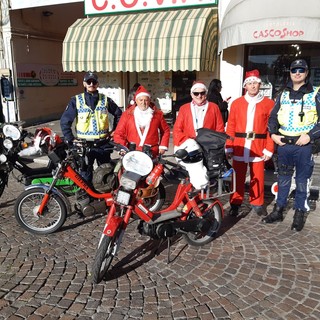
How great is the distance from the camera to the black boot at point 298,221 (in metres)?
4.00

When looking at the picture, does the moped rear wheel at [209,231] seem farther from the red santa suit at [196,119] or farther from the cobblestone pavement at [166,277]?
the red santa suit at [196,119]

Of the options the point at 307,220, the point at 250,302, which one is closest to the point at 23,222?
the point at 250,302

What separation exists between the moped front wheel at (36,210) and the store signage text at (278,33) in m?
5.64

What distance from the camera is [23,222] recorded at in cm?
→ 388

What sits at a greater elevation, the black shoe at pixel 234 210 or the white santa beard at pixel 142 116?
the white santa beard at pixel 142 116

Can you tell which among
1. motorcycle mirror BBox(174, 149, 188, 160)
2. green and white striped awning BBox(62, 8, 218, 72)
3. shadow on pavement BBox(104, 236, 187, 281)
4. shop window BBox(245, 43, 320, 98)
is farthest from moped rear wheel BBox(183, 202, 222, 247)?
shop window BBox(245, 43, 320, 98)

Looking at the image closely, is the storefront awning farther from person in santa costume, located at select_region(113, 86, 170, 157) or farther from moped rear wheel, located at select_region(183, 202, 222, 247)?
moped rear wheel, located at select_region(183, 202, 222, 247)

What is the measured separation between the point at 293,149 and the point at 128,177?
2.10 meters

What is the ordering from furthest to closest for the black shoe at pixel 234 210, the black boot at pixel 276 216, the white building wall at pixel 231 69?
1. the white building wall at pixel 231 69
2. the black shoe at pixel 234 210
3. the black boot at pixel 276 216

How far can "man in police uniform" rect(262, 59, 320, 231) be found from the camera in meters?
3.64

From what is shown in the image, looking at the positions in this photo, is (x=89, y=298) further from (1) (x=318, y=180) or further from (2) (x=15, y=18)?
(2) (x=15, y=18)

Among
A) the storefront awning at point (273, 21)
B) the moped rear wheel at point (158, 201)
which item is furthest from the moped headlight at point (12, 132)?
the storefront awning at point (273, 21)

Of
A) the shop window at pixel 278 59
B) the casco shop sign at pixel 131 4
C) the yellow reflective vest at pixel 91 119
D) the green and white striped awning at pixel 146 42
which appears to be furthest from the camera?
the casco shop sign at pixel 131 4

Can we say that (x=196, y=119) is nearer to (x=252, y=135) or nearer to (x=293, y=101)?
(x=252, y=135)
